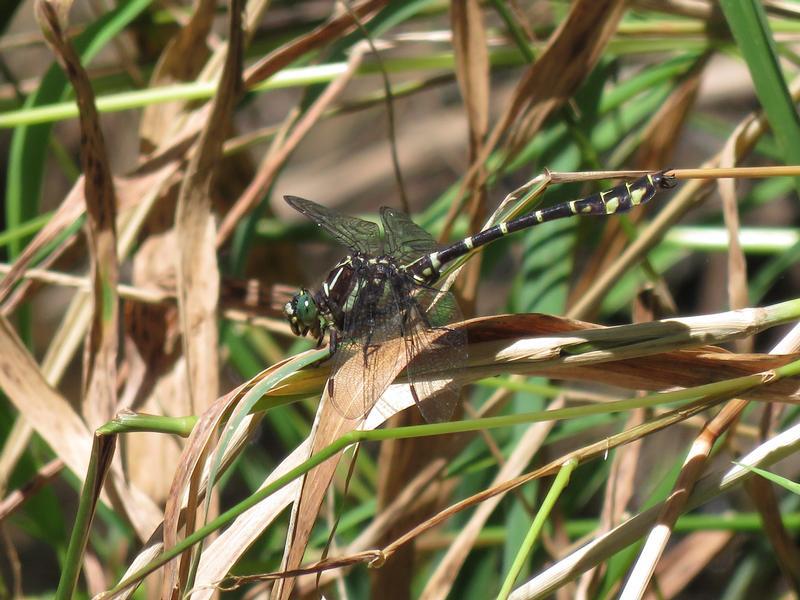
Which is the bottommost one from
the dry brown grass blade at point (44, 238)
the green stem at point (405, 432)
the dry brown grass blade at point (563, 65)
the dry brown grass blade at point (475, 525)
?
the dry brown grass blade at point (475, 525)

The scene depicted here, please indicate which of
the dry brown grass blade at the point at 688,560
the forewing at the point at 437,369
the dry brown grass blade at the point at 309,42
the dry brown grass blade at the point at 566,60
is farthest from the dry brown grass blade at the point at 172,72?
the dry brown grass blade at the point at 688,560

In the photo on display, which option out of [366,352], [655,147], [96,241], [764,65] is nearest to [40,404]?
[96,241]

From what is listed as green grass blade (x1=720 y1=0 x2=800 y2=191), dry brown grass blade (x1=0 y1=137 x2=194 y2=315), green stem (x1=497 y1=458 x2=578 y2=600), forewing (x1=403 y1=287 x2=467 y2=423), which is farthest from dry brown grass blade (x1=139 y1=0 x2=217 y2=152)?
green stem (x1=497 y1=458 x2=578 y2=600)

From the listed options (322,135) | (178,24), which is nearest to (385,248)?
(178,24)

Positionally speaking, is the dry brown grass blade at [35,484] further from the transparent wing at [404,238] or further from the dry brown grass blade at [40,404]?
the transparent wing at [404,238]

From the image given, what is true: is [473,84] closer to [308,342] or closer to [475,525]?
[308,342]

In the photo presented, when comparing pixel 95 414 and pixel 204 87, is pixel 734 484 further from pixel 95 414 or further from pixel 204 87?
pixel 204 87

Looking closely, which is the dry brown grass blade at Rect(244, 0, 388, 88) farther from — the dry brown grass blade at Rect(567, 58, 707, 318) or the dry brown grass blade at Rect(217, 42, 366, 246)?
the dry brown grass blade at Rect(567, 58, 707, 318)
